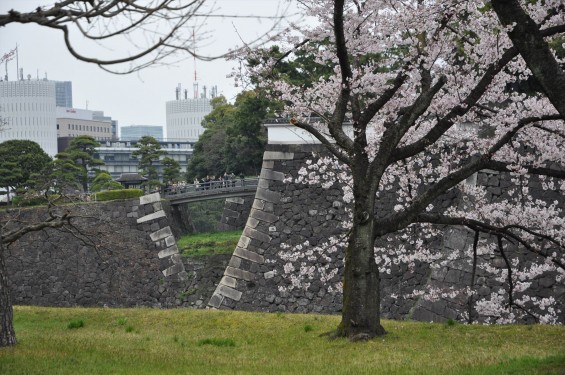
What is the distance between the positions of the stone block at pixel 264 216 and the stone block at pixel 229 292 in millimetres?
1824

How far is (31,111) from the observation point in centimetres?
10956

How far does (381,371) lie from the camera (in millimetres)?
9281

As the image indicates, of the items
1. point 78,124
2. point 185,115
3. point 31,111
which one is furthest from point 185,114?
point 31,111

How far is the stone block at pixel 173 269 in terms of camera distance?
88.7 ft

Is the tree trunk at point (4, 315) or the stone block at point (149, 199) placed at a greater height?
the stone block at point (149, 199)

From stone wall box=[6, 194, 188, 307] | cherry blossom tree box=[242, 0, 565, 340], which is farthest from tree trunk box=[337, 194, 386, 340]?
stone wall box=[6, 194, 188, 307]

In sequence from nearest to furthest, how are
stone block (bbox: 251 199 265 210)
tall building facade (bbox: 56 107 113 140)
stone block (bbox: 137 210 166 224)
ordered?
1. stone block (bbox: 251 199 265 210)
2. stone block (bbox: 137 210 166 224)
3. tall building facade (bbox: 56 107 113 140)

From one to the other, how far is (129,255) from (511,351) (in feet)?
60.4

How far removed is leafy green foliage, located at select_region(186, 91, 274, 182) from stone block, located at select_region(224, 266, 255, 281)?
8.81 meters

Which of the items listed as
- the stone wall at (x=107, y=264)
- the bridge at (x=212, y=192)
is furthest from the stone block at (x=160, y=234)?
the bridge at (x=212, y=192)

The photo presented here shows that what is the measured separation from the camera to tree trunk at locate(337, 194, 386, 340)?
11898 mm

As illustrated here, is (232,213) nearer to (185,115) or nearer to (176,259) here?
(176,259)

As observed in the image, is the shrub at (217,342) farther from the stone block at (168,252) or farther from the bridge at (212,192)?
the bridge at (212,192)

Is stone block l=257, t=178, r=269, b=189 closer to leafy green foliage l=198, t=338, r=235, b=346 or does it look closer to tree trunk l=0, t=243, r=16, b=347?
leafy green foliage l=198, t=338, r=235, b=346
